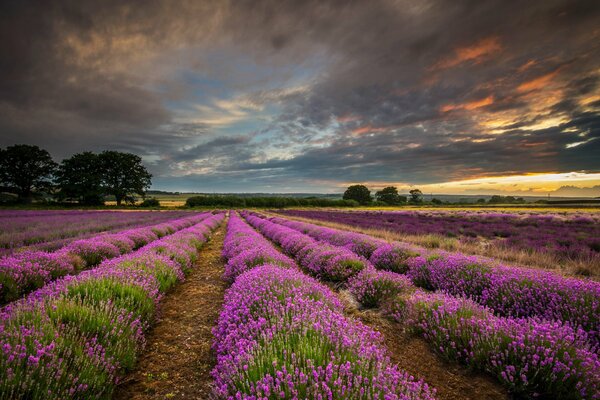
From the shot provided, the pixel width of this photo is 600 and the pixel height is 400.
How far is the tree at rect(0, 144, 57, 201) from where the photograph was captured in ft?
155

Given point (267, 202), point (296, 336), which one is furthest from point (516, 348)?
point (267, 202)

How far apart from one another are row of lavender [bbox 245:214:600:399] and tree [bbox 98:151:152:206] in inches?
2668

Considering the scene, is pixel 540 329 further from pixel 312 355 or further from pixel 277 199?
pixel 277 199

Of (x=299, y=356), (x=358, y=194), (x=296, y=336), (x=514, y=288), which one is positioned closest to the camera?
(x=299, y=356)

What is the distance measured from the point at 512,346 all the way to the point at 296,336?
238 centimetres

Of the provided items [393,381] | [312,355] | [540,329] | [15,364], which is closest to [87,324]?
[15,364]

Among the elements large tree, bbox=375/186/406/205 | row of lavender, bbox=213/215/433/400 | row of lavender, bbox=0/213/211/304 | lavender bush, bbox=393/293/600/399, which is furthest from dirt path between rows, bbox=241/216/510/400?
large tree, bbox=375/186/406/205

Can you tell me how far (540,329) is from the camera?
2.86 m

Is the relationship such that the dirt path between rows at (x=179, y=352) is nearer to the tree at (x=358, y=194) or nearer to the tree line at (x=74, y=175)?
the tree line at (x=74, y=175)

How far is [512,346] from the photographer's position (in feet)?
9.09

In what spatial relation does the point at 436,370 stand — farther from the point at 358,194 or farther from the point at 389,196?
the point at 358,194

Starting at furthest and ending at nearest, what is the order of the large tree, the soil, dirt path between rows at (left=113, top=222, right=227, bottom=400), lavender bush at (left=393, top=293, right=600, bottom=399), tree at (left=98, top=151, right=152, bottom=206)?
the large tree < tree at (left=98, top=151, right=152, bottom=206) < dirt path between rows at (left=113, top=222, right=227, bottom=400) < the soil < lavender bush at (left=393, top=293, right=600, bottom=399)

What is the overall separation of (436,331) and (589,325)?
200cm

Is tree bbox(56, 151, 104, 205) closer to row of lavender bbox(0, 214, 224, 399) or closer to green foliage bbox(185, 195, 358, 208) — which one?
green foliage bbox(185, 195, 358, 208)
